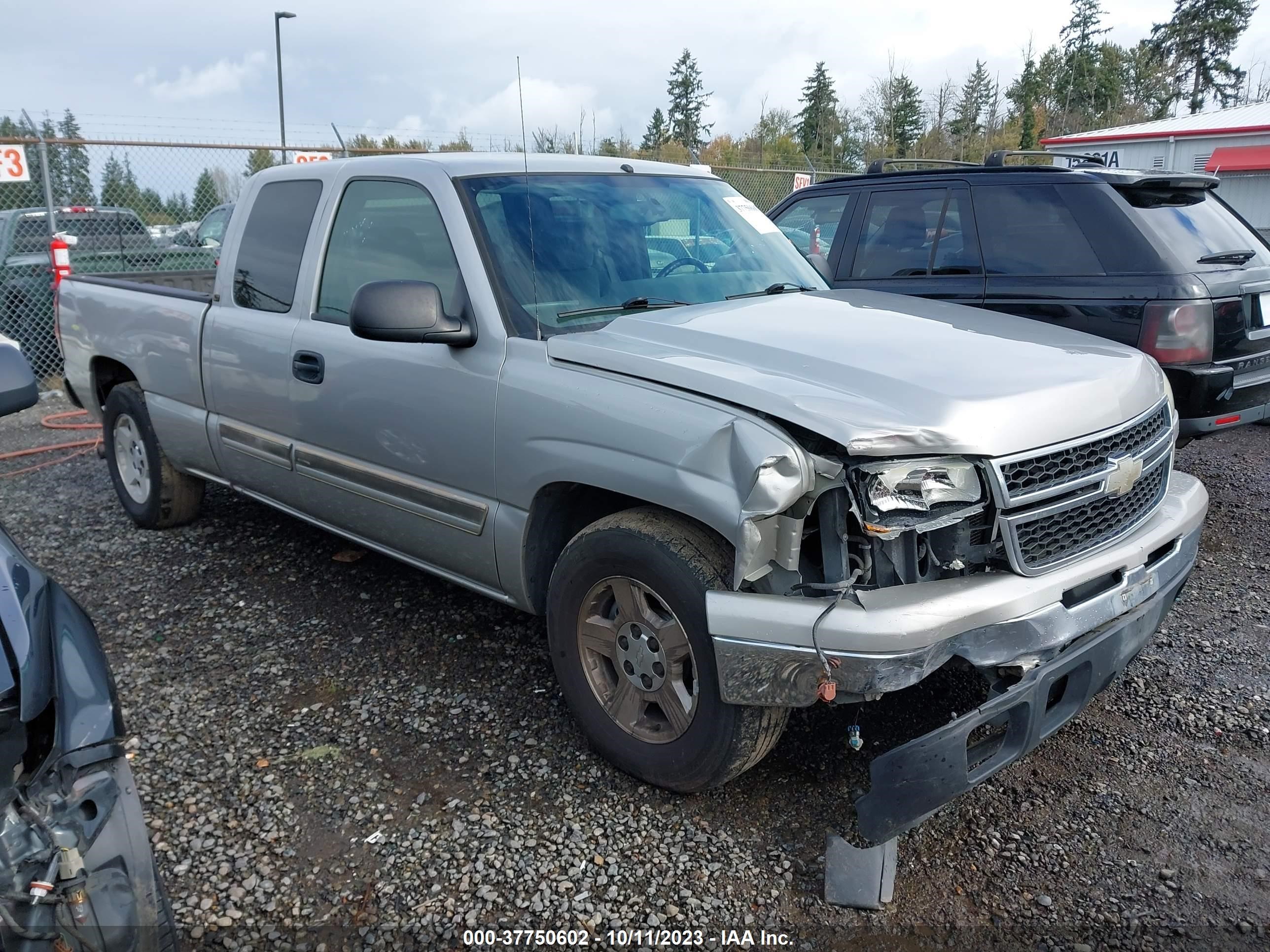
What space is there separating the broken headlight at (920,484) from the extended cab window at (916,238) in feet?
12.4

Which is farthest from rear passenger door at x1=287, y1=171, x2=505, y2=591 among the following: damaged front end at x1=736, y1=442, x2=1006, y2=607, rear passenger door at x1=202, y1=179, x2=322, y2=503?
Result: damaged front end at x1=736, y1=442, x2=1006, y2=607

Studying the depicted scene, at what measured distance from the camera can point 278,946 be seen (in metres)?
2.45

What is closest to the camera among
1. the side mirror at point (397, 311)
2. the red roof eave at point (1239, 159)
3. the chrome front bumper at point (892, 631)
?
the chrome front bumper at point (892, 631)

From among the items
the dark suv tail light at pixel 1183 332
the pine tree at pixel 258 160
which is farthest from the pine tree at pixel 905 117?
the dark suv tail light at pixel 1183 332

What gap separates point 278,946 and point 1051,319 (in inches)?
191

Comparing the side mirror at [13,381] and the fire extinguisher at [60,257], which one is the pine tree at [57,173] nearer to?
the fire extinguisher at [60,257]

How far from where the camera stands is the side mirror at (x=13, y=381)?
245 cm

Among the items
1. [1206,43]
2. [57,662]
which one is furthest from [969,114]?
[57,662]

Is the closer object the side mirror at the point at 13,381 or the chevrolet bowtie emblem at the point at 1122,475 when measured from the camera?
the side mirror at the point at 13,381

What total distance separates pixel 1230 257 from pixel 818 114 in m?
36.4

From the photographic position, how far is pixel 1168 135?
22047 millimetres

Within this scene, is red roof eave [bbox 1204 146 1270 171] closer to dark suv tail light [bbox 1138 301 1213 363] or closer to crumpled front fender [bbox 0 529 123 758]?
dark suv tail light [bbox 1138 301 1213 363]

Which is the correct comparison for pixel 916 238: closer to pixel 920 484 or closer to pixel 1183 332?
pixel 1183 332

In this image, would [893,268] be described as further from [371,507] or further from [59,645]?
[59,645]
